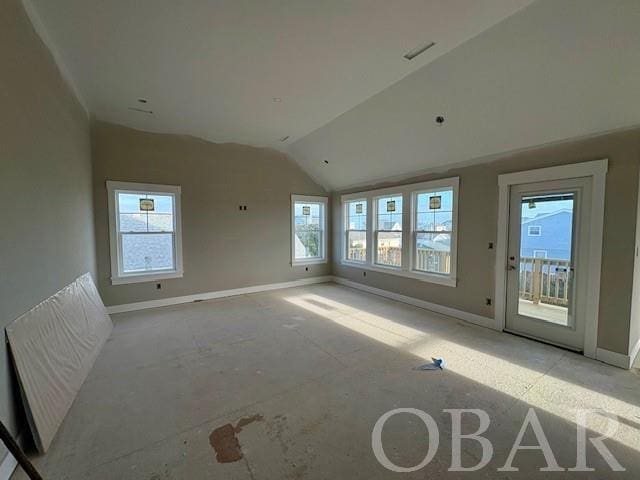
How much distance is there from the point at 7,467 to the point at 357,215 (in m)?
Result: 5.89

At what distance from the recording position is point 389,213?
18.5 ft

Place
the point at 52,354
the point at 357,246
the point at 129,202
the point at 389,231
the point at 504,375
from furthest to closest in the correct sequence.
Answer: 1. the point at 357,246
2. the point at 389,231
3. the point at 129,202
4. the point at 504,375
5. the point at 52,354

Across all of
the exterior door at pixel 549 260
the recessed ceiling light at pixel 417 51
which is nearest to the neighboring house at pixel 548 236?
the exterior door at pixel 549 260

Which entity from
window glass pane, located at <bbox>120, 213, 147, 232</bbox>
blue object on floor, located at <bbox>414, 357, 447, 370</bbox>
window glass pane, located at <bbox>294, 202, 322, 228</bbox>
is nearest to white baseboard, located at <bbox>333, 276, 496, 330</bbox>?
blue object on floor, located at <bbox>414, 357, 447, 370</bbox>

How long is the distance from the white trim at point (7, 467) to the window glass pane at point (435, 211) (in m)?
5.10

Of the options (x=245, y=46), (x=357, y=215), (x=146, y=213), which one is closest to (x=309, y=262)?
(x=357, y=215)

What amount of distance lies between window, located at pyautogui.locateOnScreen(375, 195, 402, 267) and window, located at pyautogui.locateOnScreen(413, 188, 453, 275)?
16.1 inches

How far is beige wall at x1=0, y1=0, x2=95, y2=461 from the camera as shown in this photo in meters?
1.79

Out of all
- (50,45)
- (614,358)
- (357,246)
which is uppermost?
(50,45)

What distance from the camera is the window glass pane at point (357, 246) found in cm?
639

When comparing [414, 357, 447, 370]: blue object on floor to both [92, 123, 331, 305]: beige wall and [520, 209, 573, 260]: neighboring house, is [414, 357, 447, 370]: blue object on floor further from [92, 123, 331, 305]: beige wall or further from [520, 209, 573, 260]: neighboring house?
[92, 123, 331, 305]: beige wall

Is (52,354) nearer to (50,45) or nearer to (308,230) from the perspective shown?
(50,45)

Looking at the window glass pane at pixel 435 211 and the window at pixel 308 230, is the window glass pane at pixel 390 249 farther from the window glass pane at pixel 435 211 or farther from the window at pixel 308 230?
the window at pixel 308 230

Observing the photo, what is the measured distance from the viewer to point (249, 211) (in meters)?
5.95
